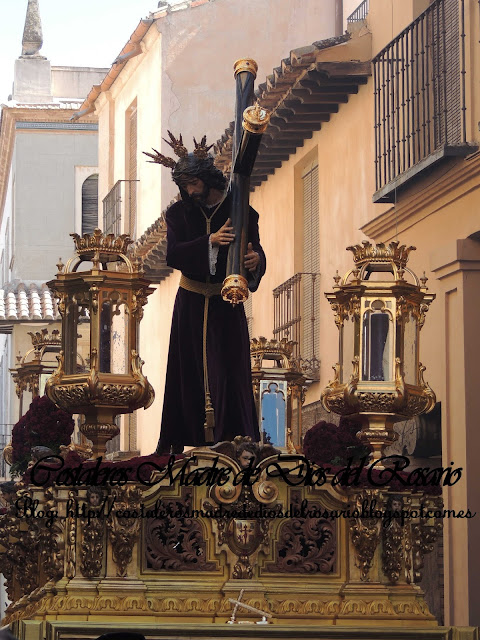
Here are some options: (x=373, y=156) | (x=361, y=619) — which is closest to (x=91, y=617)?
(x=361, y=619)

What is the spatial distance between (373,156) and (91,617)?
6.85m

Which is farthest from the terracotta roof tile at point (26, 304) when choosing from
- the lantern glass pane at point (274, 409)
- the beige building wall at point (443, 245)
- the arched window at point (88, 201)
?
the lantern glass pane at point (274, 409)

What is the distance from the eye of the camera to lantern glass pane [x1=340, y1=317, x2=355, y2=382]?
8.25 m

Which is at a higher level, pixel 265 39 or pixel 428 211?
pixel 265 39

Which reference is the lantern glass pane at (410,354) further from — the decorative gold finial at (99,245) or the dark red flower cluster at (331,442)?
the decorative gold finial at (99,245)

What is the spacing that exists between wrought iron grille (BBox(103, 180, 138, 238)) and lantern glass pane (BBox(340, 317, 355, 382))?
11.5m

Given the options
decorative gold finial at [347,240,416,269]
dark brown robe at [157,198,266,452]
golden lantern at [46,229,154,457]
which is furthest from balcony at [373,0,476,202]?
golden lantern at [46,229,154,457]

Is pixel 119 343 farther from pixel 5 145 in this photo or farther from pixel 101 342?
pixel 5 145

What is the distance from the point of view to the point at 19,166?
28.3 meters

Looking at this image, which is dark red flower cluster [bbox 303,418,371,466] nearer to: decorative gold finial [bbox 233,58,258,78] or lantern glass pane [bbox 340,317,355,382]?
lantern glass pane [bbox 340,317,355,382]

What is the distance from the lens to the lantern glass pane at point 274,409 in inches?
426

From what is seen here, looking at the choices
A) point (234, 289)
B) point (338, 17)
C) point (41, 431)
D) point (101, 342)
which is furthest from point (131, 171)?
point (234, 289)

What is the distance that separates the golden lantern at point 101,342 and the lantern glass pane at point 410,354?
4.23 feet

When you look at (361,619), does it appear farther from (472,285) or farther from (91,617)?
(472,285)
